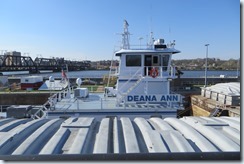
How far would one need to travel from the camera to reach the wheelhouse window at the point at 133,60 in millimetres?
11078

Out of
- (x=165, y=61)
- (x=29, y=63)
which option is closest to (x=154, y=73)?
(x=165, y=61)

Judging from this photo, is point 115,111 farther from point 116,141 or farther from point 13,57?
point 13,57

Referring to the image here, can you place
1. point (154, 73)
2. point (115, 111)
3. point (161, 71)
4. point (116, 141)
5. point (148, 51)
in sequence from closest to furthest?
point (116, 141), point (115, 111), point (154, 73), point (161, 71), point (148, 51)

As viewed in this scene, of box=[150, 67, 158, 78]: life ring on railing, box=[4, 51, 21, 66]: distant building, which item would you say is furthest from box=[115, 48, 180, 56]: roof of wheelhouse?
box=[4, 51, 21, 66]: distant building

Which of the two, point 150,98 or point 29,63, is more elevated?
point 29,63

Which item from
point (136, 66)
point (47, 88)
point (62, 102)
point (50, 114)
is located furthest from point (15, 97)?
point (136, 66)

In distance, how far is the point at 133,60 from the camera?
11109 millimetres

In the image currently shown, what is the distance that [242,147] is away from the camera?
7.58 ft

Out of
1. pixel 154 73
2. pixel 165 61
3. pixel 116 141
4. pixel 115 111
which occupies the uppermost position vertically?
pixel 165 61

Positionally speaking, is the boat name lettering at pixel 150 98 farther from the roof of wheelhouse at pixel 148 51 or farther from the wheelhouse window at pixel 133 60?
the roof of wheelhouse at pixel 148 51

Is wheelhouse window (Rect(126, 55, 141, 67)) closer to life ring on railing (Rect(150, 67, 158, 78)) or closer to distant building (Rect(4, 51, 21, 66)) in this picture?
life ring on railing (Rect(150, 67, 158, 78))

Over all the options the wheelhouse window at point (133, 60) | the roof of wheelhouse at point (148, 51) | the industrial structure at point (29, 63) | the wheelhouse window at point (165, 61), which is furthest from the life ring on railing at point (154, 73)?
the industrial structure at point (29, 63)

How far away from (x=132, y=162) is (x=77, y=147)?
905 millimetres

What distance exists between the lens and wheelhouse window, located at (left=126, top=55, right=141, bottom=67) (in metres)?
11.1
